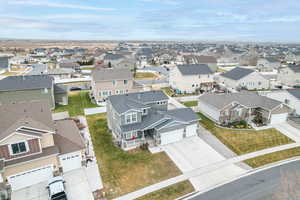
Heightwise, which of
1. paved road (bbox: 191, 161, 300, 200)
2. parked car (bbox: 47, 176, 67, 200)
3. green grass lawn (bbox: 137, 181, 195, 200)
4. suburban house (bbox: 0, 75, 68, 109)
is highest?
→ suburban house (bbox: 0, 75, 68, 109)

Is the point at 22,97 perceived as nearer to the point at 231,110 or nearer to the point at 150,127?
the point at 150,127

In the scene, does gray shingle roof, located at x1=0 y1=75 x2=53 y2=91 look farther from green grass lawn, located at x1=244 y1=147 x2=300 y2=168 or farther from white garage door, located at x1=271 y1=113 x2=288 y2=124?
white garage door, located at x1=271 y1=113 x2=288 y2=124

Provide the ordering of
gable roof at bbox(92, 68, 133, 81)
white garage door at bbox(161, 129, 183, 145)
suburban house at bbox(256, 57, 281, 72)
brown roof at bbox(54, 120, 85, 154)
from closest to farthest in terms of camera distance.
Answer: brown roof at bbox(54, 120, 85, 154), white garage door at bbox(161, 129, 183, 145), gable roof at bbox(92, 68, 133, 81), suburban house at bbox(256, 57, 281, 72)

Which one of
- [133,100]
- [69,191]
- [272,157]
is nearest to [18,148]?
[69,191]

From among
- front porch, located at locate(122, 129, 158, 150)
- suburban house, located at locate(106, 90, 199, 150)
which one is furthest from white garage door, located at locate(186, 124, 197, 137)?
front porch, located at locate(122, 129, 158, 150)

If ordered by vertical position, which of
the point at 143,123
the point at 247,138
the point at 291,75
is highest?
the point at 291,75

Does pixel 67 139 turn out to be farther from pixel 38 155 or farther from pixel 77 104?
pixel 77 104

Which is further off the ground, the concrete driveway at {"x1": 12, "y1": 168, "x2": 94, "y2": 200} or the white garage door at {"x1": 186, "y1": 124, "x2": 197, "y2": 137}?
the white garage door at {"x1": 186, "y1": 124, "x2": 197, "y2": 137}
